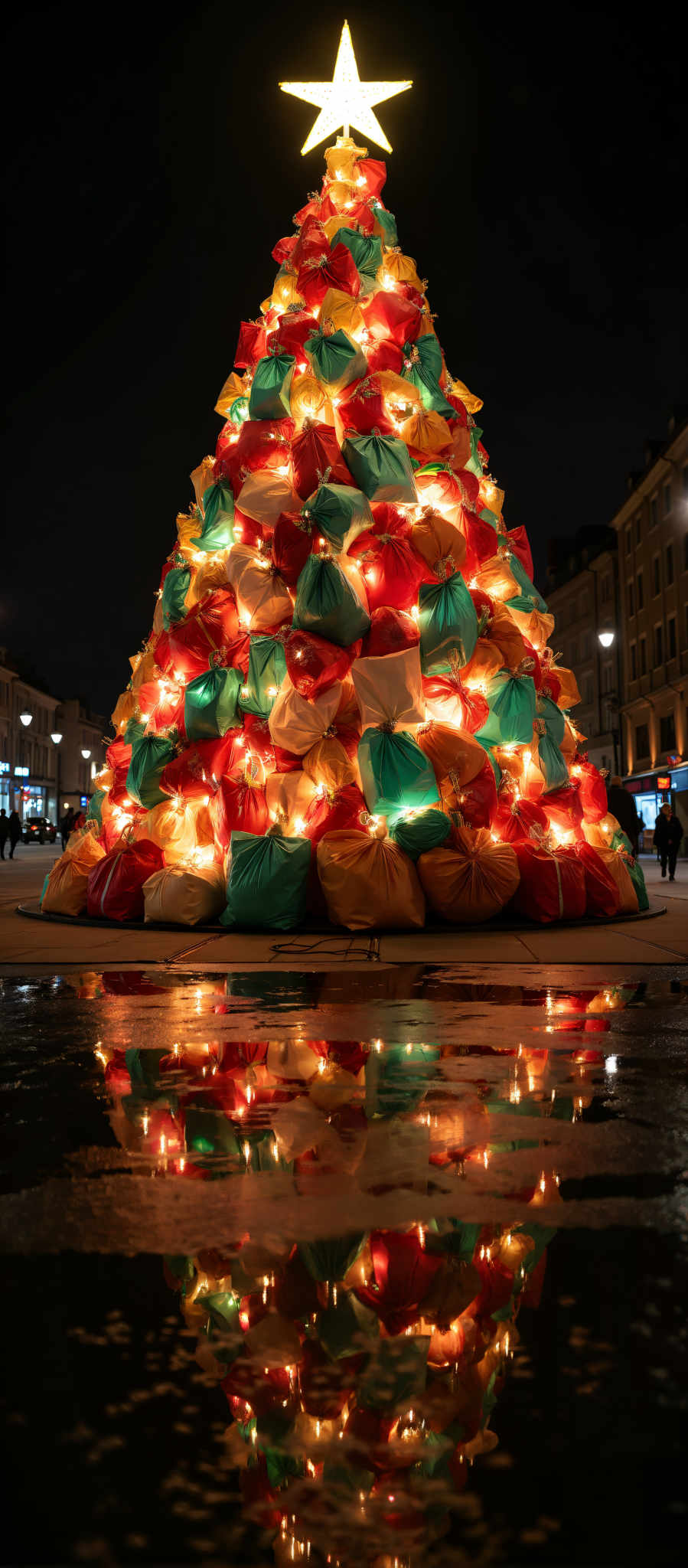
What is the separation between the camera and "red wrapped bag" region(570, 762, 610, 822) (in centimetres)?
1296

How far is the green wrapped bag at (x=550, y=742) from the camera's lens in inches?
468

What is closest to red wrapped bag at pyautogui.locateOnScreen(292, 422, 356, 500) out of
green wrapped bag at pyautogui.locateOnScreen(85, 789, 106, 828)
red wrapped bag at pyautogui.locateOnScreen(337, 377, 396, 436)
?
red wrapped bag at pyautogui.locateOnScreen(337, 377, 396, 436)

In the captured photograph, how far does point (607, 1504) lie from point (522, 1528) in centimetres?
14

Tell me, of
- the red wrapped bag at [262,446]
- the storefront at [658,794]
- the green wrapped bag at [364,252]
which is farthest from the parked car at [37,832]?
the green wrapped bag at [364,252]

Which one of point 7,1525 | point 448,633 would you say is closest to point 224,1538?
point 7,1525

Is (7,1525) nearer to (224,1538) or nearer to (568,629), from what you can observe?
(224,1538)

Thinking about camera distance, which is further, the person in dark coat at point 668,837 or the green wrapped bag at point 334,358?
the person in dark coat at point 668,837

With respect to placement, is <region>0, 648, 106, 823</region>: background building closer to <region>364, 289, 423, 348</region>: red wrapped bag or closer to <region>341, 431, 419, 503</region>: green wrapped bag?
<region>364, 289, 423, 348</region>: red wrapped bag

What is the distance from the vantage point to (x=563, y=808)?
38.9 ft

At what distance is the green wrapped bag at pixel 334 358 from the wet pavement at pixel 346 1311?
9.60 metres

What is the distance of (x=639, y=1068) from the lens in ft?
14.7

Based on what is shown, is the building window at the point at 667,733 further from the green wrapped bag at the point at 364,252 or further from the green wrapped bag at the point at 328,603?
the green wrapped bag at the point at 328,603

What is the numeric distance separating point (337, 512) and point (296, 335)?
3.18 m

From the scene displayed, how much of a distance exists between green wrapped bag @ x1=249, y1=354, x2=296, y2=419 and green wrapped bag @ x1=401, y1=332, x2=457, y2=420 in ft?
4.85
